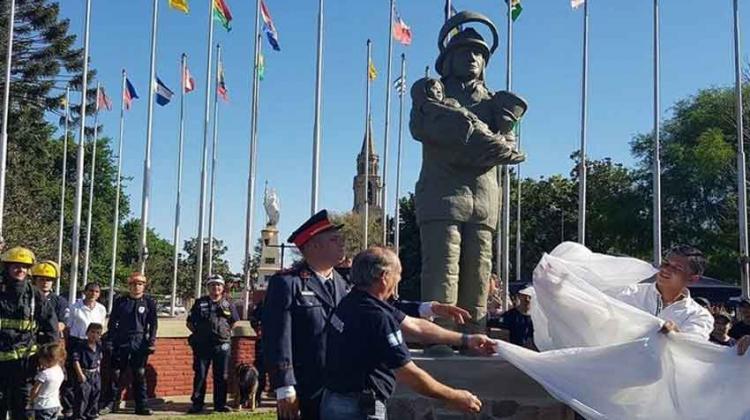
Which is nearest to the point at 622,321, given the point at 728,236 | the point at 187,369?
the point at 187,369

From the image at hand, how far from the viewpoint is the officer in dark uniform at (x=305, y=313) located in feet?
14.7

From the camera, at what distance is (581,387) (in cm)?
561

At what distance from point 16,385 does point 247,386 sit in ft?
15.3

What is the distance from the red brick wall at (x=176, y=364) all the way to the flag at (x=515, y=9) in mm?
14976

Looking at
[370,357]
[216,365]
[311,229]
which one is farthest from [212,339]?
[370,357]

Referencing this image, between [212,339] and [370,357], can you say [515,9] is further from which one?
[370,357]

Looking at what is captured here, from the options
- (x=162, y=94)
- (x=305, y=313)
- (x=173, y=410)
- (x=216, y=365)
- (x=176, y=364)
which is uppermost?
(x=162, y=94)

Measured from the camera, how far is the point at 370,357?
13.2ft

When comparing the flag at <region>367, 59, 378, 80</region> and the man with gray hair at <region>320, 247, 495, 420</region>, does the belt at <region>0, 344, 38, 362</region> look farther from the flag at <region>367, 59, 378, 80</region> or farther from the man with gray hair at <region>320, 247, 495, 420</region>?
the flag at <region>367, 59, 378, 80</region>

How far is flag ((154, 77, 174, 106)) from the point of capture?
27375 millimetres

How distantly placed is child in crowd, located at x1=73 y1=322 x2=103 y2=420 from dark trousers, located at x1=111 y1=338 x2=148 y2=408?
45 cm

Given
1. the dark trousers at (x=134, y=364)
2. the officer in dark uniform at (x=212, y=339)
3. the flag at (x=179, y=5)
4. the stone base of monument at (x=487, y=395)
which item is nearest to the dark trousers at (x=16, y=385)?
the dark trousers at (x=134, y=364)

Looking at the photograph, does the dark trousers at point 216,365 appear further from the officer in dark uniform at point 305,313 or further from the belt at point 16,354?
the officer in dark uniform at point 305,313

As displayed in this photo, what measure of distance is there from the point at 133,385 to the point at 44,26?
30536 mm
